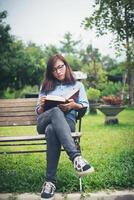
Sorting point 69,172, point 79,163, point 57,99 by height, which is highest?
point 57,99

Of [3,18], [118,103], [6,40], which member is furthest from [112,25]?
[6,40]

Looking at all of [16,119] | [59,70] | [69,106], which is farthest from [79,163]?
[16,119]

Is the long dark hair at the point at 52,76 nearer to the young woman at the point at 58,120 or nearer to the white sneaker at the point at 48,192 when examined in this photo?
the young woman at the point at 58,120

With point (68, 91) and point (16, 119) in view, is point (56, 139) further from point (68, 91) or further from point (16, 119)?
point (16, 119)

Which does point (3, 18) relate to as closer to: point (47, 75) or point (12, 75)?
point (12, 75)

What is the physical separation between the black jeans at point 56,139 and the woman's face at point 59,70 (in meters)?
0.59

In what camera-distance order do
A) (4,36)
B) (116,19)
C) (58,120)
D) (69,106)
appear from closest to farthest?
(58,120) → (69,106) → (116,19) → (4,36)

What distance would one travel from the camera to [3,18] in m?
22.8

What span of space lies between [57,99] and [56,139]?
0.40 metres

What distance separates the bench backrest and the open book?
871 millimetres

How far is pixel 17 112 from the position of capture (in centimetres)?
455

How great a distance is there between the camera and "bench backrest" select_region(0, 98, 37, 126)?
14.8 ft

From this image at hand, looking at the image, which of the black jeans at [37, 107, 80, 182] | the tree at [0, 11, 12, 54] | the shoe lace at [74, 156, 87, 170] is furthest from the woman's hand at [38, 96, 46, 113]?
the tree at [0, 11, 12, 54]

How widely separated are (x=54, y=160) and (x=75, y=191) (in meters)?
0.47
